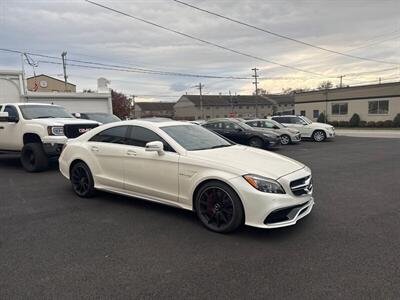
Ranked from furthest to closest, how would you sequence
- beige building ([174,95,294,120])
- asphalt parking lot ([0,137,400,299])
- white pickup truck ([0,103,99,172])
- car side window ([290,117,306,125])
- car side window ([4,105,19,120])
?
1. beige building ([174,95,294,120])
2. car side window ([290,117,306,125])
3. car side window ([4,105,19,120])
4. white pickup truck ([0,103,99,172])
5. asphalt parking lot ([0,137,400,299])

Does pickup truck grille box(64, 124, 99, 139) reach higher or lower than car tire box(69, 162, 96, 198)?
higher

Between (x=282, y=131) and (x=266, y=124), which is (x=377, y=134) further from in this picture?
(x=266, y=124)

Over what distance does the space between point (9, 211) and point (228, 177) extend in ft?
12.2

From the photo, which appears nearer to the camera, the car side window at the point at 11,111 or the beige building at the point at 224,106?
the car side window at the point at 11,111

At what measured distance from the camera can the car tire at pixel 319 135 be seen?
1778 cm

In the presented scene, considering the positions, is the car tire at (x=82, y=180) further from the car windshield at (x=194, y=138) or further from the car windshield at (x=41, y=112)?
the car windshield at (x=41, y=112)

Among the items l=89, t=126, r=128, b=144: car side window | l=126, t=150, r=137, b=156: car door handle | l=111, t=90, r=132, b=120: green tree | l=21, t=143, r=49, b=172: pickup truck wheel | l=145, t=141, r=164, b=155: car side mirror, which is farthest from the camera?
l=111, t=90, r=132, b=120: green tree

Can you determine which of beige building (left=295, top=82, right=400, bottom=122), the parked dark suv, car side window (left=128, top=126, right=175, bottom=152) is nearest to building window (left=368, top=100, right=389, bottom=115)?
beige building (left=295, top=82, right=400, bottom=122)

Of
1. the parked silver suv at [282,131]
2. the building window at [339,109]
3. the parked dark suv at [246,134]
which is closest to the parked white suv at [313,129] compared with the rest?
the parked silver suv at [282,131]

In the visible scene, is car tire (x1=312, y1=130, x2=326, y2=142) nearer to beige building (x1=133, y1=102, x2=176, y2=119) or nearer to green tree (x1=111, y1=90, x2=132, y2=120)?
green tree (x1=111, y1=90, x2=132, y2=120)

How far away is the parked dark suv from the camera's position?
13.6 metres

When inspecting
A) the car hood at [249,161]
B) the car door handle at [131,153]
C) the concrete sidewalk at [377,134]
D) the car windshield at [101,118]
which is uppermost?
the car windshield at [101,118]

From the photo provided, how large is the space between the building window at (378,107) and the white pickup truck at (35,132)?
3013 centimetres

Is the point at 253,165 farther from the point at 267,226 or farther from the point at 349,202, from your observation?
the point at 349,202
